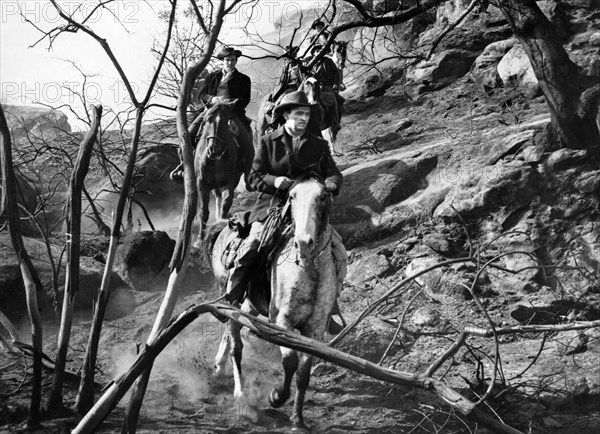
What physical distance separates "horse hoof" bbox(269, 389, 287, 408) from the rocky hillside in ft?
0.83

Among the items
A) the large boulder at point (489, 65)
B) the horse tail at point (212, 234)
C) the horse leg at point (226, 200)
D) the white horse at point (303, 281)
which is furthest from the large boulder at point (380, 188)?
the white horse at point (303, 281)

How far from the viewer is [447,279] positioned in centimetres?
1135

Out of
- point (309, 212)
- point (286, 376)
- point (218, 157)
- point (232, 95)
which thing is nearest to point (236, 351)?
point (286, 376)

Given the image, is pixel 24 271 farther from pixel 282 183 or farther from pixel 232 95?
pixel 232 95

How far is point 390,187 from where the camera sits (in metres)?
14.1

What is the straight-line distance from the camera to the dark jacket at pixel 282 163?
27.7 feet

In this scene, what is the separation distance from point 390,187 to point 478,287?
3305mm

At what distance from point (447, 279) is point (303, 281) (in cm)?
416

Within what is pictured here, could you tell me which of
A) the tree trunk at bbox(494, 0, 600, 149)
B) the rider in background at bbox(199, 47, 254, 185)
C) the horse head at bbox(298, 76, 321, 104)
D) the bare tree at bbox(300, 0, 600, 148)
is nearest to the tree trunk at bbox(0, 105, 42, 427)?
the bare tree at bbox(300, 0, 600, 148)

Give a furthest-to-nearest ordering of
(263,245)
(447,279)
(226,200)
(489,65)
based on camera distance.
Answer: (489,65) → (226,200) → (447,279) → (263,245)

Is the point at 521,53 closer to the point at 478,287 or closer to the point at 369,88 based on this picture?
the point at 369,88

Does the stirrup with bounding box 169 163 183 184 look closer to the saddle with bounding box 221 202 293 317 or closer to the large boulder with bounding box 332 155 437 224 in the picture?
the large boulder with bounding box 332 155 437 224

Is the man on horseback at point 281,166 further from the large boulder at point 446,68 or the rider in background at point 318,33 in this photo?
the large boulder at point 446,68

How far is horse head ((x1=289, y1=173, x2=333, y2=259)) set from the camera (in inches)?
291
